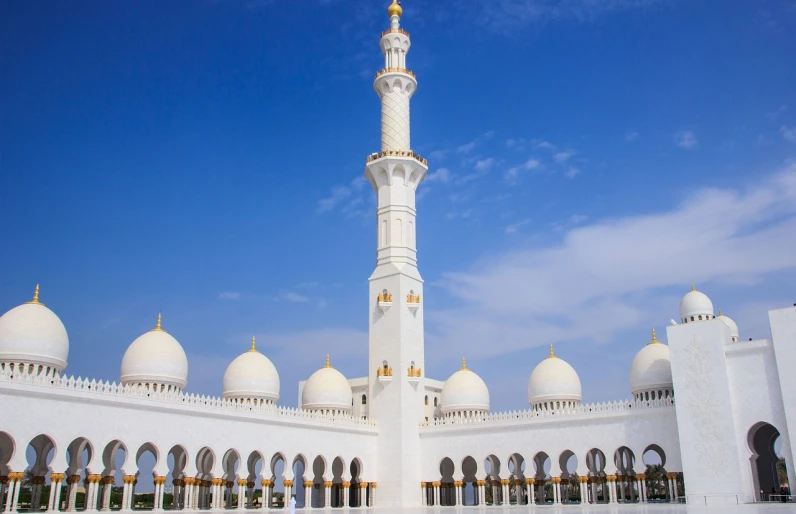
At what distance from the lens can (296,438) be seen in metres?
26.2

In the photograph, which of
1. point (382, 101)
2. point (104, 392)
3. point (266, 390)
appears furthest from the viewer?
point (382, 101)

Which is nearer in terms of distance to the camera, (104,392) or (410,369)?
(104,392)

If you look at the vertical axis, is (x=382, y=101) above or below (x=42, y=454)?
above

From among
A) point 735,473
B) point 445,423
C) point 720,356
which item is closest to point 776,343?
point 720,356

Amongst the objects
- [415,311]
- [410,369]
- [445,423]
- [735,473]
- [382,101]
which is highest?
[382,101]

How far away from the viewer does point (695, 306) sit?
2581 cm

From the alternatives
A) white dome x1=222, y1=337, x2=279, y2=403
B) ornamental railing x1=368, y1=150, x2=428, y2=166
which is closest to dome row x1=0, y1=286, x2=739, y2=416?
white dome x1=222, y1=337, x2=279, y2=403

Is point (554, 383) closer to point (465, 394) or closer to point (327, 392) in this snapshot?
point (465, 394)

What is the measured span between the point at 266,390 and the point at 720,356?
16021mm

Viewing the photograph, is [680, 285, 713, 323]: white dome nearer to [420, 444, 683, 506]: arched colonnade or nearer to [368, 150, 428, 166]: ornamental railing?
[420, 444, 683, 506]: arched colonnade

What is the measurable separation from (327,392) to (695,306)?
47.1 feet

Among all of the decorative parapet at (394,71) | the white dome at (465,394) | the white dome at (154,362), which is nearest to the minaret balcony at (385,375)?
the white dome at (465,394)

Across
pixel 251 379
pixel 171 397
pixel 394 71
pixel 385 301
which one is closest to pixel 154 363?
pixel 171 397

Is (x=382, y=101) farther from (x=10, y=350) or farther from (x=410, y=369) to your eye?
(x=10, y=350)
